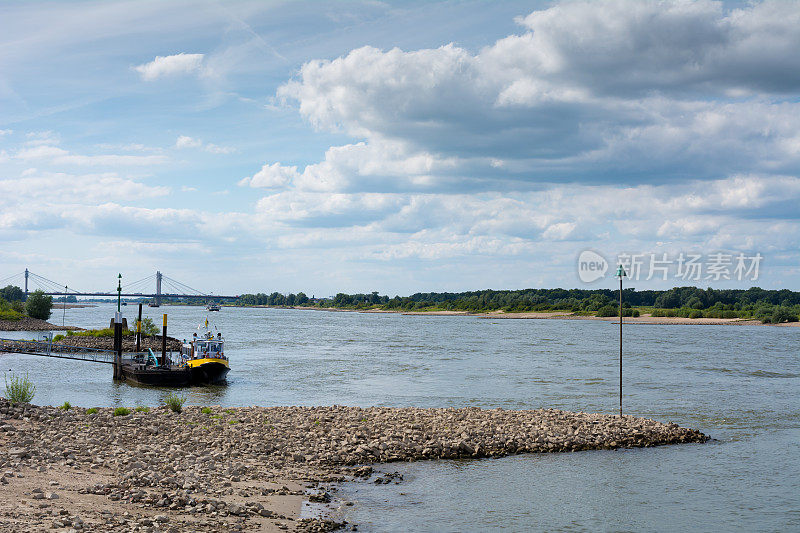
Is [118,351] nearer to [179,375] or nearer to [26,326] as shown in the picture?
[179,375]

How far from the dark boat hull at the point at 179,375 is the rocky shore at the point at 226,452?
19213 millimetres

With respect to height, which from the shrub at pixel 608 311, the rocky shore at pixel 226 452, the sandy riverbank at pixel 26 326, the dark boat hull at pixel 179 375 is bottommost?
the sandy riverbank at pixel 26 326

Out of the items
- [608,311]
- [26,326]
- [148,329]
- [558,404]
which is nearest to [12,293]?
[26,326]

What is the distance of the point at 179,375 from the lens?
44.1 metres

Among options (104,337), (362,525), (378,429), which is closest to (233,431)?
(378,429)

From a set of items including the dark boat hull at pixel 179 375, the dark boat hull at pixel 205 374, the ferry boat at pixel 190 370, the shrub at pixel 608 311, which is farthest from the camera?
the shrub at pixel 608 311

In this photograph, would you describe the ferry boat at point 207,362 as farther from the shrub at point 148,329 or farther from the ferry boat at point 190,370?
the shrub at point 148,329

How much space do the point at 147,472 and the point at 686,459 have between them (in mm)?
17074

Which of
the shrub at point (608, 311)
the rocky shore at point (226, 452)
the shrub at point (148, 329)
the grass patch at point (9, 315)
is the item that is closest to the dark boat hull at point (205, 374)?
the rocky shore at point (226, 452)

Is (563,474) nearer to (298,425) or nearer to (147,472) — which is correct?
(298,425)

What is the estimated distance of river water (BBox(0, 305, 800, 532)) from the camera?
55.4 feet

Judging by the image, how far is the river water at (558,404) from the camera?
16891 millimetres

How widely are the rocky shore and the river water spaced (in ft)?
3.69

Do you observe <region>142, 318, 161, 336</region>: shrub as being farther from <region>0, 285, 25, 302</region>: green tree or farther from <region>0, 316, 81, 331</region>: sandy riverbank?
<region>0, 285, 25, 302</region>: green tree
